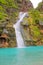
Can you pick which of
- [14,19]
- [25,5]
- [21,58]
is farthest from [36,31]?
[21,58]

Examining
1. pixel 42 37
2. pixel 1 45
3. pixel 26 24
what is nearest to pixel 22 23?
pixel 26 24

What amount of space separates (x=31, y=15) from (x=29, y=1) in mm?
Result: 13824

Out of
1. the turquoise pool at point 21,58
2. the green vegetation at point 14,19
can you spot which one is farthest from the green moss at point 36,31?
the turquoise pool at point 21,58

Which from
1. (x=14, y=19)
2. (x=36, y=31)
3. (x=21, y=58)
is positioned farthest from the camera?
(x=14, y=19)

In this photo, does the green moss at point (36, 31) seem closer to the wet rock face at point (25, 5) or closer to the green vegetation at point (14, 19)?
the green vegetation at point (14, 19)

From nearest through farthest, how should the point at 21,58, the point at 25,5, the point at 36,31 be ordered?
the point at 21,58 < the point at 36,31 < the point at 25,5

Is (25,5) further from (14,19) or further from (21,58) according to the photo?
(21,58)

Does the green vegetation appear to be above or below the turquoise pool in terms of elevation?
above

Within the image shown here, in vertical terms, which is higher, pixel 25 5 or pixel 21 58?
pixel 25 5

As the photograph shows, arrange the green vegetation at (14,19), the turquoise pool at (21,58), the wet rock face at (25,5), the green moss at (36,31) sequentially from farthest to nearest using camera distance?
the wet rock face at (25,5) < the green moss at (36,31) < the green vegetation at (14,19) < the turquoise pool at (21,58)

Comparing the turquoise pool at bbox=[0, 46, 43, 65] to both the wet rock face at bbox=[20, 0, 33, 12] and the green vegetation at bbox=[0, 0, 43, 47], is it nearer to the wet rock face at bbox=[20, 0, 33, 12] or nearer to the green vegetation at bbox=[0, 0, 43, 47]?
the green vegetation at bbox=[0, 0, 43, 47]

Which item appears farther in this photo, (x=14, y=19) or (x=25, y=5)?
(x=25, y=5)

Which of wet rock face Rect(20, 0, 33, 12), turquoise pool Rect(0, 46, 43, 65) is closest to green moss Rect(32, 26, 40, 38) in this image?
wet rock face Rect(20, 0, 33, 12)

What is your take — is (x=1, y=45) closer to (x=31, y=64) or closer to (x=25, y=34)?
(x=25, y=34)
